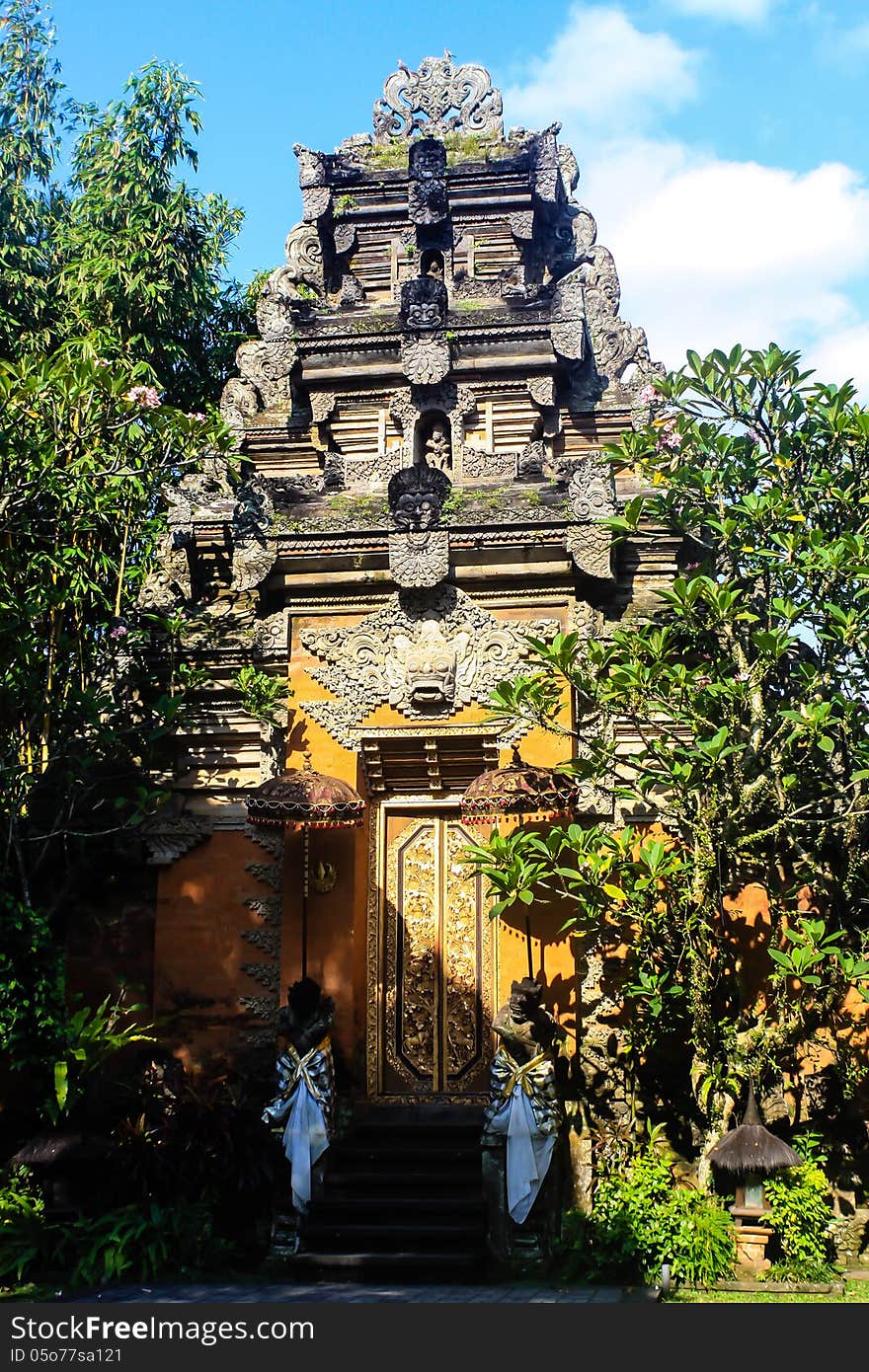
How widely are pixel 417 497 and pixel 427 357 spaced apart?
92.4 inches

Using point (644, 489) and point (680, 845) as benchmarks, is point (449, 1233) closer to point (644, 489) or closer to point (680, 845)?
point (680, 845)

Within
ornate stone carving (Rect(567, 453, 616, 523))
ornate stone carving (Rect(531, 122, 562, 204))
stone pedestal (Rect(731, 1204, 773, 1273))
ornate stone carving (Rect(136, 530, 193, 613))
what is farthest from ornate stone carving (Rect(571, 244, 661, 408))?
stone pedestal (Rect(731, 1204, 773, 1273))

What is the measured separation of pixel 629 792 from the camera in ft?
33.9

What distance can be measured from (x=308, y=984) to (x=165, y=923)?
1.85 meters

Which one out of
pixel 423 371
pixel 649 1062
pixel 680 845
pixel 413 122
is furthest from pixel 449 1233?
pixel 413 122

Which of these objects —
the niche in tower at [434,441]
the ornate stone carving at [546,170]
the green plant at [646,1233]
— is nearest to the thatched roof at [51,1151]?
the green plant at [646,1233]

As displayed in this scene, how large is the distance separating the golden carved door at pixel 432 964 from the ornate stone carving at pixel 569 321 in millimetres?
5121

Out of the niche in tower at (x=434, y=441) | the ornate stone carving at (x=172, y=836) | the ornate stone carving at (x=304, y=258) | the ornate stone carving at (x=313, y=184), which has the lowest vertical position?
the ornate stone carving at (x=172, y=836)

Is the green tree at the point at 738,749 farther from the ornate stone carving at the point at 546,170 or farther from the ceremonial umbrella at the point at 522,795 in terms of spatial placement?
the ornate stone carving at the point at 546,170

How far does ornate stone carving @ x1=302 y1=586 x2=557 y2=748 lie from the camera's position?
1200 cm

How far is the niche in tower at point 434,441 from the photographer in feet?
47.4

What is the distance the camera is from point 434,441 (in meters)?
14.6

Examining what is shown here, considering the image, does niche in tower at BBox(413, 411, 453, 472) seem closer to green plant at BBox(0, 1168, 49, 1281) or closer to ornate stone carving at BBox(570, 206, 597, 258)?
ornate stone carving at BBox(570, 206, 597, 258)

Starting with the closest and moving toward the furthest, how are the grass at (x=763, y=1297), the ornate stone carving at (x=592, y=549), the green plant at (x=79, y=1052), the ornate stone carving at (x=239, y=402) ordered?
the grass at (x=763, y=1297) → the green plant at (x=79, y=1052) → the ornate stone carving at (x=592, y=549) → the ornate stone carving at (x=239, y=402)
